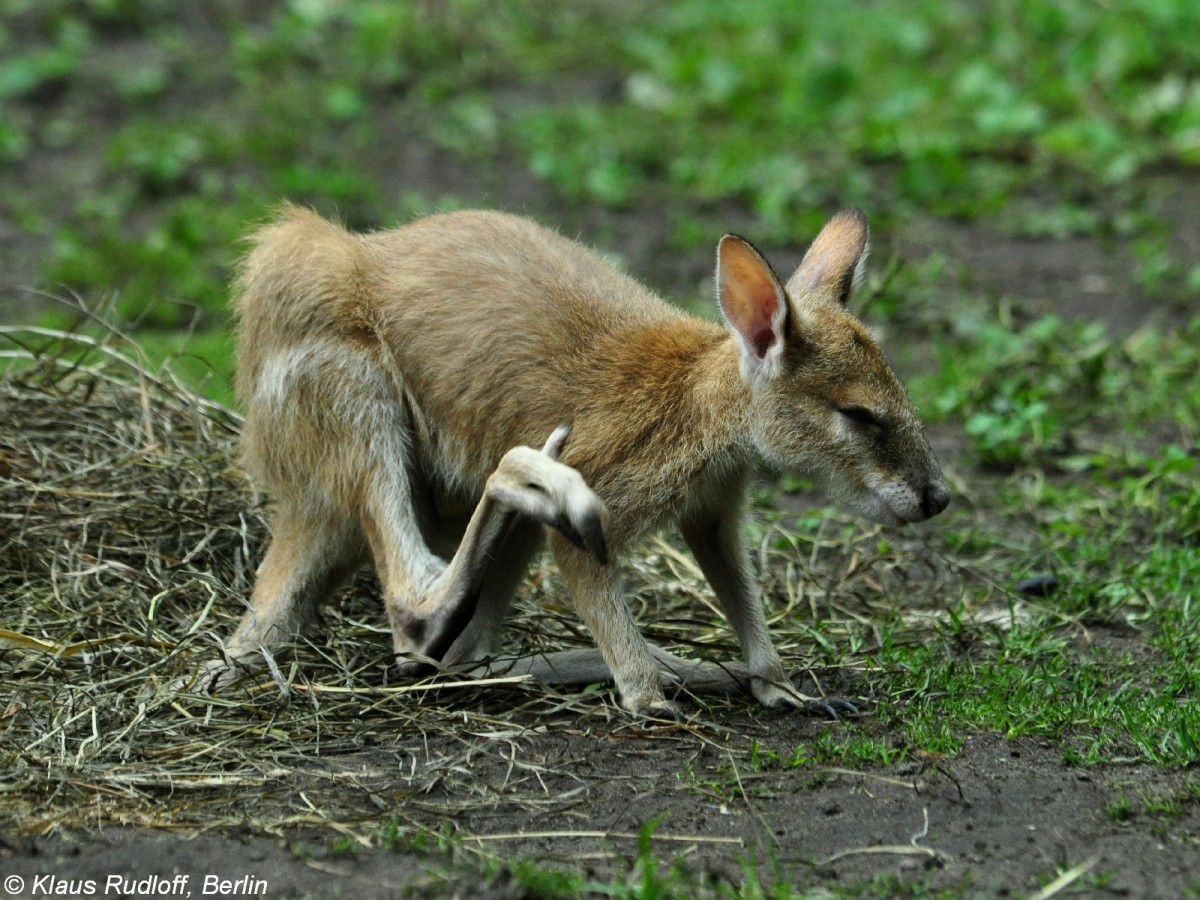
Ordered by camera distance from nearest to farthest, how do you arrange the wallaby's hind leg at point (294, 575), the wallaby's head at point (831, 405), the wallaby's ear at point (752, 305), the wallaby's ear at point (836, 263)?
the wallaby's ear at point (752, 305) < the wallaby's head at point (831, 405) < the wallaby's ear at point (836, 263) < the wallaby's hind leg at point (294, 575)

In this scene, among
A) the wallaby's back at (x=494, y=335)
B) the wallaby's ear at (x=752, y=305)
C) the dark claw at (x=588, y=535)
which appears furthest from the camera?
the wallaby's back at (x=494, y=335)

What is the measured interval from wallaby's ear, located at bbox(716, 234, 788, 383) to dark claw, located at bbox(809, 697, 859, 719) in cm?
93

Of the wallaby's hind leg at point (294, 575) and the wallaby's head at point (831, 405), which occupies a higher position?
the wallaby's head at point (831, 405)

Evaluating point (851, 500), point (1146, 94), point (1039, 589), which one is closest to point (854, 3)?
point (1146, 94)

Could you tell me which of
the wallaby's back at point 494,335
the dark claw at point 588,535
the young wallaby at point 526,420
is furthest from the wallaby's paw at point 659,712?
the wallaby's back at point 494,335

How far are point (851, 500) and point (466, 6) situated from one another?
27.2 feet

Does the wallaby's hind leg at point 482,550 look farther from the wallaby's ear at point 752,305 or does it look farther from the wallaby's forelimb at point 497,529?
the wallaby's ear at point 752,305

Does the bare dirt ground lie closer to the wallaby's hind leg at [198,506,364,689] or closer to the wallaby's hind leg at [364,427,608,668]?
the wallaby's hind leg at [364,427,608,668]

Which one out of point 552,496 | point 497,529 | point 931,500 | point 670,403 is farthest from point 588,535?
point 931,500

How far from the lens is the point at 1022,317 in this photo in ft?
25.0

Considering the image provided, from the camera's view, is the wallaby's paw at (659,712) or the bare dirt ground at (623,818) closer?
the bare dirt ground at (623,818)

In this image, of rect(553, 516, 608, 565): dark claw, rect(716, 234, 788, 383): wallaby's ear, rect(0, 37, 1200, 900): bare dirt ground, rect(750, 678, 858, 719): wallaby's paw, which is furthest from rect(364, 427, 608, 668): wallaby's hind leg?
rect(750, 678, 858, 719): wallaby's paw

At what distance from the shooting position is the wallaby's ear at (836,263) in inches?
173

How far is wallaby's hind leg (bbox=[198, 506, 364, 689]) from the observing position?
4.51 m
